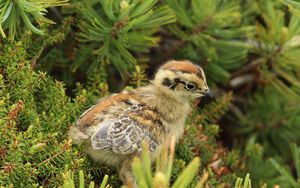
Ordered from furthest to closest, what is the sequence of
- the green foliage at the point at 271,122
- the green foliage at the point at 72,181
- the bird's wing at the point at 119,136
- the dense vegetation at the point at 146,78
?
the green foliage at the point at 271,122 → the bird's wing at the point at 119,136 → the dense vegetation at the point at 146,78 → the green foliage at the point at 72,181

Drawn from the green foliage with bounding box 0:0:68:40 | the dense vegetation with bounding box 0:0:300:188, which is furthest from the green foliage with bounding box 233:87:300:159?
the green foliage with bounding box 0:0:68:40

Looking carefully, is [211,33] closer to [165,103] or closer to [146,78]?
[146,78]

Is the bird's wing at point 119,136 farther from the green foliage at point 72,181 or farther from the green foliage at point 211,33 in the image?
the green foliage at point 211,33

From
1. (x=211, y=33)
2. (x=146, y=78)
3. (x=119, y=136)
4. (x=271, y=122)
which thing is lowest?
(x=271, y=122)

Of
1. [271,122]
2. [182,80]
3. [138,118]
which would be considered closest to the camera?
[138,118]

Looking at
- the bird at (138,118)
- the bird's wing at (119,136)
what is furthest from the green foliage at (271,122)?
the bird's wing at (119,136)

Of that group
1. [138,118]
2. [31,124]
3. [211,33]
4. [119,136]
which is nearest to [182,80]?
[138,118]
